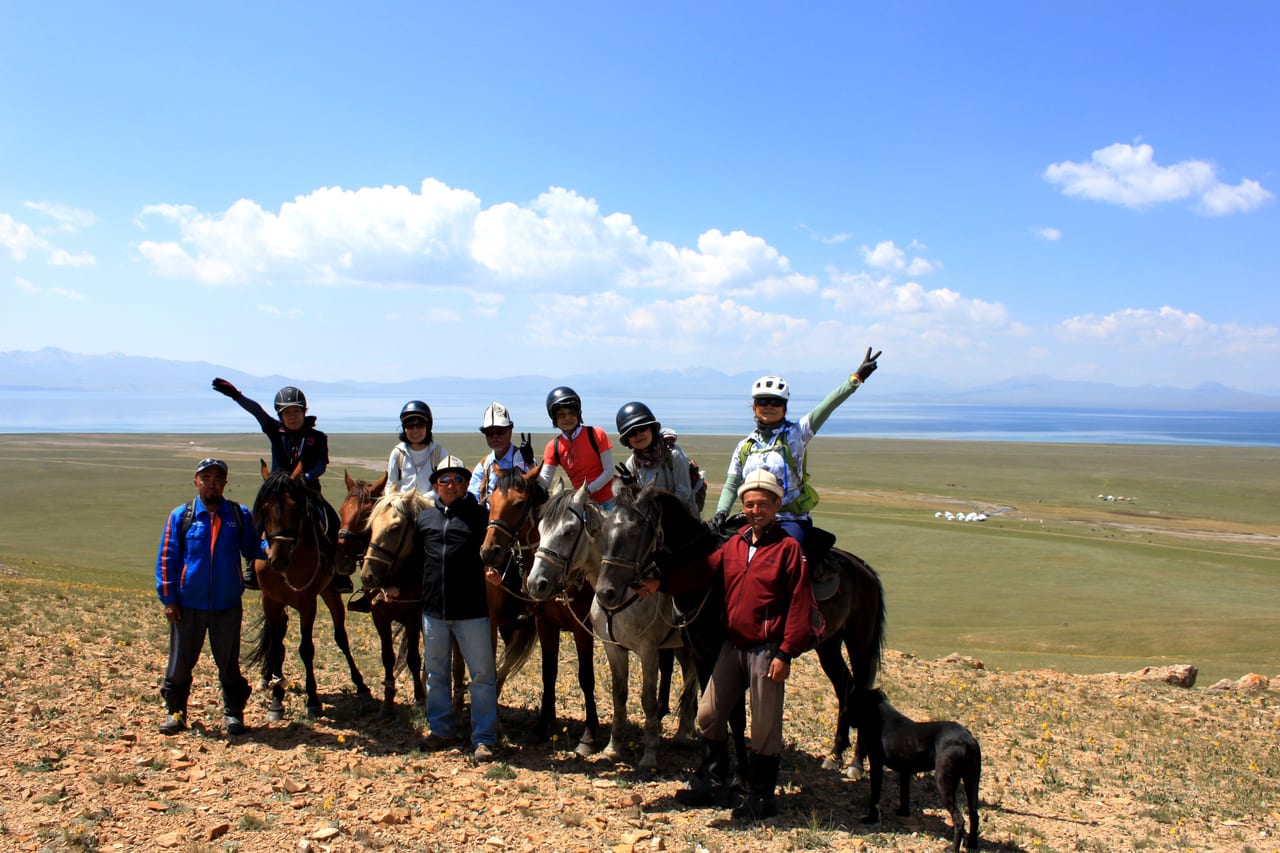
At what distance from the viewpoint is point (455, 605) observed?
7.42m

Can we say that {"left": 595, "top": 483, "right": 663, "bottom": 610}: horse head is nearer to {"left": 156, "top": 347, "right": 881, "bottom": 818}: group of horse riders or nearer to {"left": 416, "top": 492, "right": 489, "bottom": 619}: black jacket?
{"left": 156, "top": 347, "right": 881, "bottom": 818}: group of horse riders

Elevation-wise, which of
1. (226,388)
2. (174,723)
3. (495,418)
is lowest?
(174,723)

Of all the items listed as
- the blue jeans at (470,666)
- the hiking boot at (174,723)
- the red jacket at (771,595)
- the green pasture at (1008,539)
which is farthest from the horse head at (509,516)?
the green pasture at (1008,539)

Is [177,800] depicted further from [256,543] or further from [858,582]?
[858,582]

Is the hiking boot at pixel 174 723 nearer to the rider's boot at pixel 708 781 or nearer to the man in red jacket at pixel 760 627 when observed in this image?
the rider's boot at pixel 708 781

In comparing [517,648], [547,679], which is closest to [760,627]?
[547,679]

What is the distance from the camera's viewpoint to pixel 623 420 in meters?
7.71

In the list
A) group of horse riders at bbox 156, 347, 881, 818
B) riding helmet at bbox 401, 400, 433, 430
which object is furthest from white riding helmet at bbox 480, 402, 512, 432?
riding helmet at bbox 401, 400, 433, 430

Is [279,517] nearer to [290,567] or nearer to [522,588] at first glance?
[290,567]

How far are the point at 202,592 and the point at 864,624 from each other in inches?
255

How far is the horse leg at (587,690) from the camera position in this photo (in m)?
7.68

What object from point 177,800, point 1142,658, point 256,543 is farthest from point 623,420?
point 1142,658

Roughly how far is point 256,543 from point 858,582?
608cm

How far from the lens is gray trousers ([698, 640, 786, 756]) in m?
5.97
